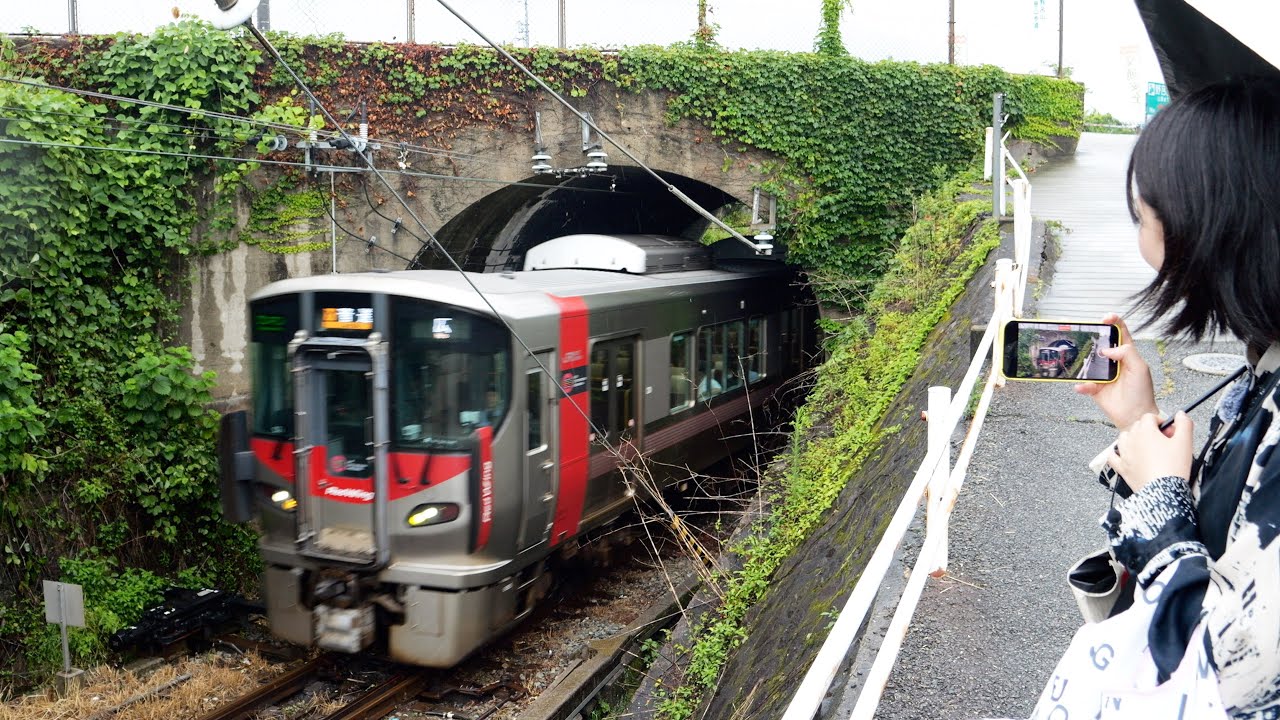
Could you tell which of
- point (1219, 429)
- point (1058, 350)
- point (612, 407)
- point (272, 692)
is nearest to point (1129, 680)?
point (1219, 429)

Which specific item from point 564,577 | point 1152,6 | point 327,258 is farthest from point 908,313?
point 1152,6

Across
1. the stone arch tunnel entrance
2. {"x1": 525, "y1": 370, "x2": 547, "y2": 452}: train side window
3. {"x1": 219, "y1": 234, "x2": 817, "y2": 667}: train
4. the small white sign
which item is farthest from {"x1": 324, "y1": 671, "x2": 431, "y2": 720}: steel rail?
the stone arch tunnel entrance

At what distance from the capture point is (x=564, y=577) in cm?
959

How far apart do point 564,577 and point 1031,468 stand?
499 cm

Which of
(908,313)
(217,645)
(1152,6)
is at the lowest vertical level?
(217,645)

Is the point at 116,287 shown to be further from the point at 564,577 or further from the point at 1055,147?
the point at 1055,147

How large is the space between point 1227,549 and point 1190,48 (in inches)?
30.2

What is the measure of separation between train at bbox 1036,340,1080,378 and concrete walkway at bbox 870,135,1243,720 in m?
0.20

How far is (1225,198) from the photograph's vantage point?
1359 mm

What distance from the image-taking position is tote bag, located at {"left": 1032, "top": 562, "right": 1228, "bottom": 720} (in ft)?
4.08

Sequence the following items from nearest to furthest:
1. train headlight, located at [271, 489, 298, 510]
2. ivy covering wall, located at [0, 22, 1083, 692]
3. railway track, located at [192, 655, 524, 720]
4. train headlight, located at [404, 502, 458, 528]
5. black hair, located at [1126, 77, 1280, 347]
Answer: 1. black hair, located at [1126, 77, 1280, 347]
2. train headlight, located at [404, 502, 458, 528]
3. railway track, located at [192, 655, 524, 720]
4. train headlight, located at [271, 489, 298, 510]
5. ivy covering wall, located at [0, 22, 1083, 692]

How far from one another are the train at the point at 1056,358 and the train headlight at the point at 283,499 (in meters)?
6.32

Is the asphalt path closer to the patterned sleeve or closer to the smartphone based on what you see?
the smartphone

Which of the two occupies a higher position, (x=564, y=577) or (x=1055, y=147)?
(x=1055, y=147)
